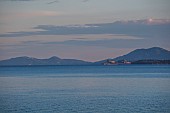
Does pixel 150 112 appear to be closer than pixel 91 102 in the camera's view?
Yes

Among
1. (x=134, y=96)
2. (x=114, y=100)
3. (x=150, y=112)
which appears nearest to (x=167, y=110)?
(x=150, y=112)

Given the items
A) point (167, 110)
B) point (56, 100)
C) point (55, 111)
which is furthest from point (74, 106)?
point (167, 110)

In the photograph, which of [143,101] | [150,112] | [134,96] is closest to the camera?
[150,112]

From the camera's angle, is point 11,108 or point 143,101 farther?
point 143,101

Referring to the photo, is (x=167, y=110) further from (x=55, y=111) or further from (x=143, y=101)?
(x=55, y=111)

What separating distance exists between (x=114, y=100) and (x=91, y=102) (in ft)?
3.09

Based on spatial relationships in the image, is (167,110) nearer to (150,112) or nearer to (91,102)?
(150,112)

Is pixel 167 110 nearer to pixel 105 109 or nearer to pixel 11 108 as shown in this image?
pixel 105 109

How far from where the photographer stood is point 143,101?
14711 millimetres

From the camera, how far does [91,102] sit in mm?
14750

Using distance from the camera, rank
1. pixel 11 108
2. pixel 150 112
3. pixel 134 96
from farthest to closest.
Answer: pixel 134 96 → pixel 11 108 → pixel 150 112

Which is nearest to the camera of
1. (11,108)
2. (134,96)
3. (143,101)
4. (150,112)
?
(150,112)

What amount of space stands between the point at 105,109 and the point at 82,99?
2551mm

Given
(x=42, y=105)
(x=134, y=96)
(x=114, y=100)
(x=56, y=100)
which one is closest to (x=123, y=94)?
(x=134, y=96)
